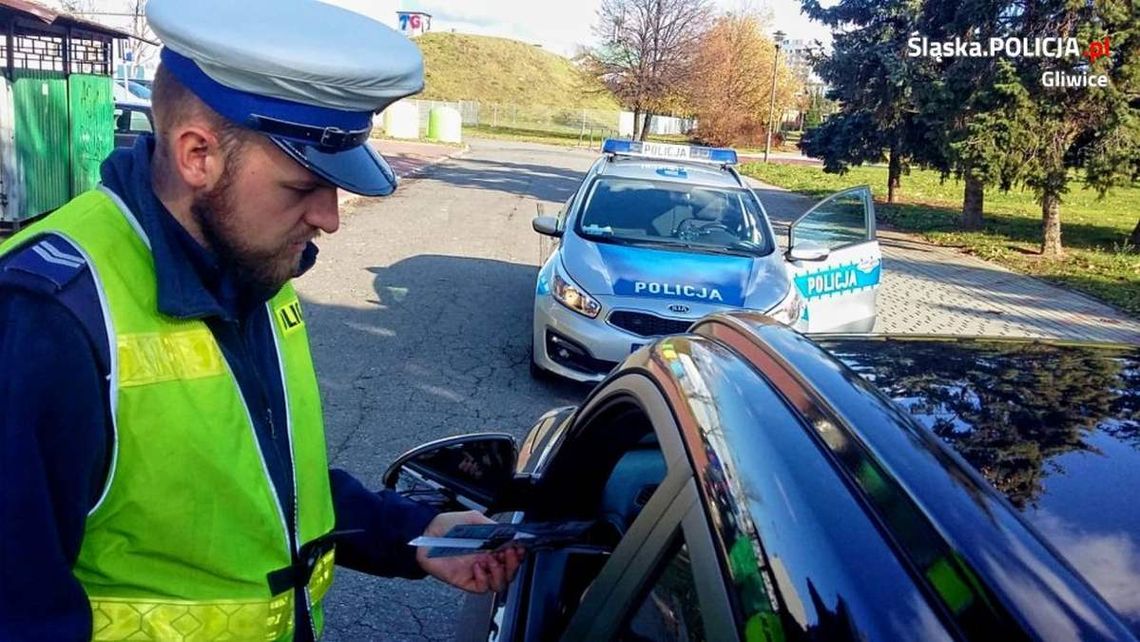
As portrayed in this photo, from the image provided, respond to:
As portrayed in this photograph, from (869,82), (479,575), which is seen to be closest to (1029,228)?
(869,82)

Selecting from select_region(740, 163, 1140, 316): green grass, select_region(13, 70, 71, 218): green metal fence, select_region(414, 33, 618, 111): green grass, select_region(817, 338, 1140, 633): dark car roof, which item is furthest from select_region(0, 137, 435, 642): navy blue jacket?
select_region(414, 33, 618, 111): green grass

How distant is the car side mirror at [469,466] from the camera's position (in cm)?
247

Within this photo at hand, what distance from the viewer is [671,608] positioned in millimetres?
1552

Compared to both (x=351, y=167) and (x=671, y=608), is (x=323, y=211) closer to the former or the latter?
(x=351, y=167)

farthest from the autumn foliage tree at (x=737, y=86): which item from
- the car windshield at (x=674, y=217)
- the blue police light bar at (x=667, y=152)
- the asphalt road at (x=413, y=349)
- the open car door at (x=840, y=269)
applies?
the open car door at (x=840, y=269)

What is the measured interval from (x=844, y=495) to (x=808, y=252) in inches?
223

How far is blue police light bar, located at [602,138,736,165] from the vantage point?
8.57 metres

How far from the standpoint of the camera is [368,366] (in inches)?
274

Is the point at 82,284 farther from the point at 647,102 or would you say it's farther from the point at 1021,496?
the point at 647,102

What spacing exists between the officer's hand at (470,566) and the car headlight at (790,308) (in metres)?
4.36

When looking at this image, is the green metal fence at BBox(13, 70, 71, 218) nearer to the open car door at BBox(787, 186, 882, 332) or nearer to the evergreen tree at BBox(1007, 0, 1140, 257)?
the open car door at BBox(787, 186, 882, 332)

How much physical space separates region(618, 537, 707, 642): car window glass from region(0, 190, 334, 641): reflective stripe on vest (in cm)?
57

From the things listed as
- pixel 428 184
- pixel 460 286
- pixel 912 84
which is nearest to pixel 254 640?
pixel 460 286

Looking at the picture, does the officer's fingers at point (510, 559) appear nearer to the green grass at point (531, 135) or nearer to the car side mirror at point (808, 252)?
the car side mirror at point (808, 252)
